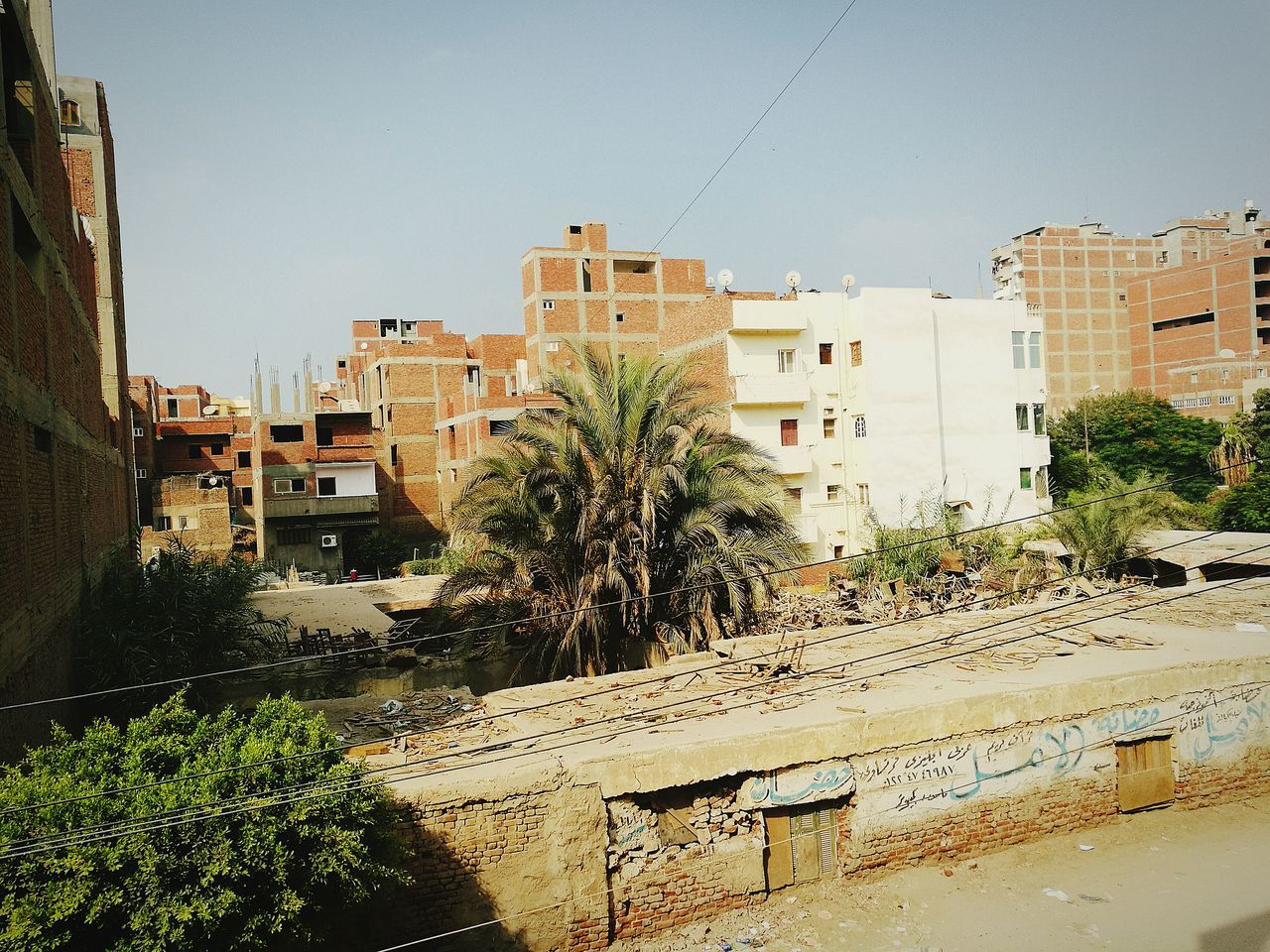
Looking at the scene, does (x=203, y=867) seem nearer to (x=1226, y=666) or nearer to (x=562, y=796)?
(x=562, y=796)

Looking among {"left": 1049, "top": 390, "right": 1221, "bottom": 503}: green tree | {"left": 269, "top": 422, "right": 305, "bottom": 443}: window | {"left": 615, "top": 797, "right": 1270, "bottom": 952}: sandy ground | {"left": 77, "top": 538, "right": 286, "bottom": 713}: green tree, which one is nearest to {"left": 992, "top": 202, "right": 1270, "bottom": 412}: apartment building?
{"left": 1049, "top": 390, "right": 1221, "bottom": 503}: green tree

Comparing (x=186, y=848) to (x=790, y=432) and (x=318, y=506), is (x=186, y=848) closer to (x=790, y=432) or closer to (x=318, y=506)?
(x=790, y=432)

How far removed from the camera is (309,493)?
42.3m

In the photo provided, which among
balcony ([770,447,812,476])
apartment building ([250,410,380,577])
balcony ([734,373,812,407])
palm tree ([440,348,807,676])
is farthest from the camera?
apartment building ([250,410,380,577])

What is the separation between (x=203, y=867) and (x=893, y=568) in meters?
24.2

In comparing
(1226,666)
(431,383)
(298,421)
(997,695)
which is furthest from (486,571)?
(431,383)

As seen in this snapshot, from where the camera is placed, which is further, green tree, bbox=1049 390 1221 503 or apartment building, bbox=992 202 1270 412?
apartment building, bbox=992 202 1270 412

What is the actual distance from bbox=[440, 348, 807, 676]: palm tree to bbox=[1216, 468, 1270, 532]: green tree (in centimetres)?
2730

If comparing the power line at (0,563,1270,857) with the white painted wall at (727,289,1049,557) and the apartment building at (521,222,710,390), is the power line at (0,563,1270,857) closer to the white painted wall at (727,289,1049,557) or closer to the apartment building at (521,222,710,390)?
the white painted wall at (727,289,1049,557)

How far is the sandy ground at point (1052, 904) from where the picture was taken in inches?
384

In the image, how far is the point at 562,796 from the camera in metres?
9.48

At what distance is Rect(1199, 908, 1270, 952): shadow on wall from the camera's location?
31.5ft

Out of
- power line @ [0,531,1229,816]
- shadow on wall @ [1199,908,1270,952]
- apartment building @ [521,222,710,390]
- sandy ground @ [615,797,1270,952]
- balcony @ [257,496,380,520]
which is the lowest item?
shadow on wall @ [1199,908,1270,952]

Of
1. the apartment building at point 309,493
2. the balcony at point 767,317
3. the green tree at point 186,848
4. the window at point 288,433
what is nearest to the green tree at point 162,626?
the green tree at point 186,848
